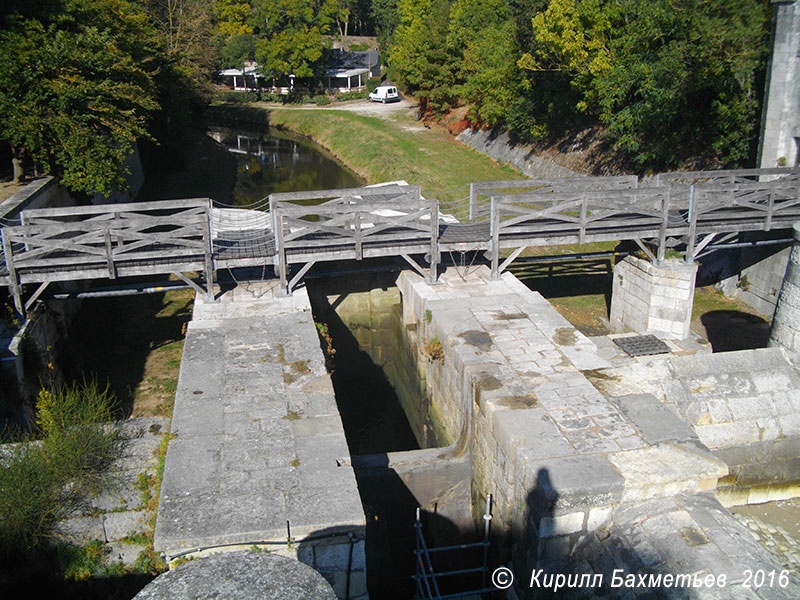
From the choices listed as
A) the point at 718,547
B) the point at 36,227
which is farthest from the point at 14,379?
the point at 718,547

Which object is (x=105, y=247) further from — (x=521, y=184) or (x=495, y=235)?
(x=521, y=184)

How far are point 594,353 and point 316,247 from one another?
210 inches

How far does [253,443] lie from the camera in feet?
26.5

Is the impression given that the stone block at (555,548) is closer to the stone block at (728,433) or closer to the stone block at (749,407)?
the stone block at (728,433)

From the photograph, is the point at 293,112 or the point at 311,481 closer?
the point at 311,481

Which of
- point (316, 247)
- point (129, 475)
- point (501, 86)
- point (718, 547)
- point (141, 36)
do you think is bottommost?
point (718, 547)

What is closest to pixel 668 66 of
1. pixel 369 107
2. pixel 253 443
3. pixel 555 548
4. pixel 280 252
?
pixel 280 252

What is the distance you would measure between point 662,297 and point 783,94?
697 centimetres

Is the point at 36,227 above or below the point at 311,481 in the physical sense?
above

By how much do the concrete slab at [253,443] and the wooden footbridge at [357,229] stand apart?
154 cm

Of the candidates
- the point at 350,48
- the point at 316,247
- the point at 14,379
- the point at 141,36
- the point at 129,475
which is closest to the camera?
the point at 129,475

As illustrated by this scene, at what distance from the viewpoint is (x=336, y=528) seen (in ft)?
21.9

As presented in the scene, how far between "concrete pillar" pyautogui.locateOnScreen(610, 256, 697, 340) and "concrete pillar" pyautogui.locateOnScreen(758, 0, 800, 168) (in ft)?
18.2

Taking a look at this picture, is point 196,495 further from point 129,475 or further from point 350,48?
point 350,48
